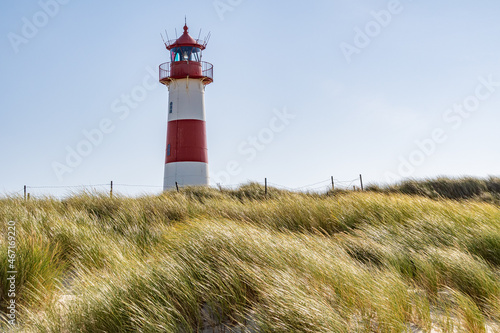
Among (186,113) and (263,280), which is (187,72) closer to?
(186,113)

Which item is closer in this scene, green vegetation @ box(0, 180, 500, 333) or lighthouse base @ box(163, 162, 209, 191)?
green vegetation @ box(0, 180, 500, 333)

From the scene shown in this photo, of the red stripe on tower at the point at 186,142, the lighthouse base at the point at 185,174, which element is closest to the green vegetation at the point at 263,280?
the lighthouse base at the point at 185,174

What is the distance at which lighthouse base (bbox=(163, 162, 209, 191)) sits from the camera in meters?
17.0

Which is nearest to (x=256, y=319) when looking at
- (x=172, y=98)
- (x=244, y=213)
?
(x=244, y=213)

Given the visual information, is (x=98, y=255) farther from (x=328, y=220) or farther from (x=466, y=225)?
(x=466, y=225)

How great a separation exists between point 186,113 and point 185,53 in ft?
10.1

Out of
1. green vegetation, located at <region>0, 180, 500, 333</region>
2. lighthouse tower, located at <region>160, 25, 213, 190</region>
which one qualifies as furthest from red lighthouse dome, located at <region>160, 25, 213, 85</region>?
green vegetation, located at <region>0, 180, 500, 333</region>

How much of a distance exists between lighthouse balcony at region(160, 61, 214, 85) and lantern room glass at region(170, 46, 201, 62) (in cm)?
41

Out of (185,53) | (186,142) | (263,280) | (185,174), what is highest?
(185,53)

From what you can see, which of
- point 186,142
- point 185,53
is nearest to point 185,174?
point 186,142

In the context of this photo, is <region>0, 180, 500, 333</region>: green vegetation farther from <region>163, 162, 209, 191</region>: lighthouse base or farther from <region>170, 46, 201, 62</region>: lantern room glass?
<region>170, 46, 201, 62</region>: lantern room glass

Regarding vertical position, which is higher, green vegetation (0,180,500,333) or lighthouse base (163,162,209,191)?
lighthouse base (163,162,209,191)

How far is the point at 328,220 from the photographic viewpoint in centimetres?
621

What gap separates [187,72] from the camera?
59.3 feet
